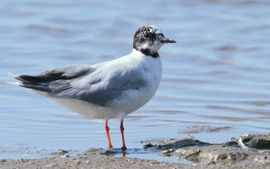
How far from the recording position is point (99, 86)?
8602mm

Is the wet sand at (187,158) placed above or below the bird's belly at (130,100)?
below

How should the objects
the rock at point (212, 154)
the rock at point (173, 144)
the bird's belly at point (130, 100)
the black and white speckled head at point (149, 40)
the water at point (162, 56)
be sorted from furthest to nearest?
the water at point (162, 56) → the black and white speckled head at point (149, 40) → the bird's belly at point (130, 100) → the rock at point (173, 144) → the rock at point (212, 154)

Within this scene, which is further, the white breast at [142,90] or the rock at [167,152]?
the white breast at [142,90]

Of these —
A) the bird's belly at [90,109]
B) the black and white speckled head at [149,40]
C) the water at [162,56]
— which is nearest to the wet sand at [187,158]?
the bird's belly at [90,109]

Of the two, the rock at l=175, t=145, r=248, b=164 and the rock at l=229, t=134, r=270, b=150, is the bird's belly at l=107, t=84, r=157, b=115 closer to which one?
the rock at l=175, t=145, r=248, b=164

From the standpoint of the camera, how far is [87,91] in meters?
8.55

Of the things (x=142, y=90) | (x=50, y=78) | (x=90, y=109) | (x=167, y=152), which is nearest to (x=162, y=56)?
(x=142, y=90)

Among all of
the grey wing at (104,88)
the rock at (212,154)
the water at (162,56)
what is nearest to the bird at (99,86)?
the grey wing at (104,88)

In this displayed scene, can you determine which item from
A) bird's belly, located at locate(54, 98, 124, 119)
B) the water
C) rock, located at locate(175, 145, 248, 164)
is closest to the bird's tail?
bird's belly, located at locate(54, 98, 124, 119)

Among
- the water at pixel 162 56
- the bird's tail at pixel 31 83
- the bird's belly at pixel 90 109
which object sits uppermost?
the bird's tail at pixel 31 83

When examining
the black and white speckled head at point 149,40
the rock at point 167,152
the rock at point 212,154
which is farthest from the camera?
the black and white speckled head at point 149,40

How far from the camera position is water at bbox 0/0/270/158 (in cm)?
959

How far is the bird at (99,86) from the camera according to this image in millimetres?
8523

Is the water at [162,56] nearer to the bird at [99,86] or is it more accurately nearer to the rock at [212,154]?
the bird at [99,86]
